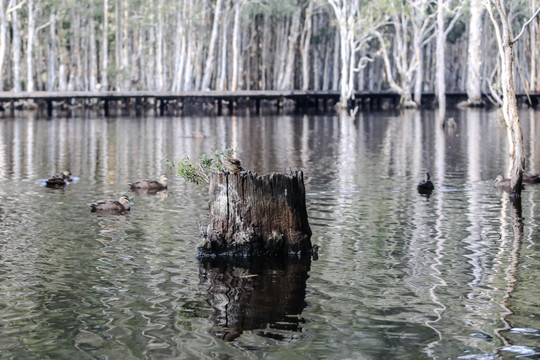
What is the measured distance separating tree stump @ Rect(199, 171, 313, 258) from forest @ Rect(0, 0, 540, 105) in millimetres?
43766

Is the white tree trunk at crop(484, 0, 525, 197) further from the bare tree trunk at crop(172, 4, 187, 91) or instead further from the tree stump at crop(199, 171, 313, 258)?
the bare tree trunk at crop(172, 4, 187, 91)

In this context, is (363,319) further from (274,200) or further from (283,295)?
(274,200)

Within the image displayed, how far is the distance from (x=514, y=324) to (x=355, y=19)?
52.2 meters

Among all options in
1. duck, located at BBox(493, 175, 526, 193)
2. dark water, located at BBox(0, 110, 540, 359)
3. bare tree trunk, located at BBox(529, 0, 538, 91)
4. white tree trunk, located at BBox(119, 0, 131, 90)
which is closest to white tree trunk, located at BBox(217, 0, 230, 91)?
white tree trunk, located at BBox(119, 0, 131, 90)

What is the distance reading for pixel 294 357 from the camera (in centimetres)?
759

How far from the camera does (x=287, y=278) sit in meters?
10.2

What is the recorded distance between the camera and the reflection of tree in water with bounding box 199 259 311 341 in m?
8.44

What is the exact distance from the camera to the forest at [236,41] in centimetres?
5775

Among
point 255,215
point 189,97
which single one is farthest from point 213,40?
point 255,215

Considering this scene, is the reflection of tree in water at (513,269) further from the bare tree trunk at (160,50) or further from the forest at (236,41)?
the bare tree trunk at (160,50)

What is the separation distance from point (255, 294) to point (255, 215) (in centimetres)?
154

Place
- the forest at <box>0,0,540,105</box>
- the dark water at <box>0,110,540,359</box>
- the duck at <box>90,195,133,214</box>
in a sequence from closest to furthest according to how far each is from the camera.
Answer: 1. the dark water at <box>0,110,540,359</box>
2. the duck at <box>90,195,133,214</box>
3. the forest at <box>0,0,540,105</box>

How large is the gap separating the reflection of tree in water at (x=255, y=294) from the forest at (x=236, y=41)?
44217mm

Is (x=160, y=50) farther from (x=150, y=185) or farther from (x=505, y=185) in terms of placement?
(x=505, y=185)
